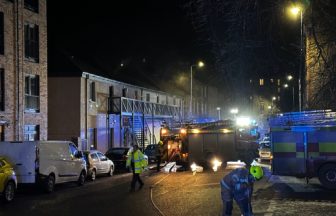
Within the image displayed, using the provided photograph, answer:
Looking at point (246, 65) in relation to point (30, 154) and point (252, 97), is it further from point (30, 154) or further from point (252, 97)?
point (252, 97)

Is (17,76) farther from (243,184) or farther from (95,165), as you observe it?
(243,184)

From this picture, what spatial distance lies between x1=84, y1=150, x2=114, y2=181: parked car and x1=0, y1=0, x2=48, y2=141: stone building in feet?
17.3

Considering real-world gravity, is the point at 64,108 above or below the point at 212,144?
above

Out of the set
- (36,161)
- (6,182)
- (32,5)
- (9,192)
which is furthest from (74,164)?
(32,5)

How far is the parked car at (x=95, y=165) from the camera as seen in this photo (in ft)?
81.0

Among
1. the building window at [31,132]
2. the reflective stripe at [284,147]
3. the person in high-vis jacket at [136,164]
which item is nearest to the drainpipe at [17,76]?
the building window at [31,132]

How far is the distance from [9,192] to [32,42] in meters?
16.0

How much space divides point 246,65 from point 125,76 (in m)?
39.3

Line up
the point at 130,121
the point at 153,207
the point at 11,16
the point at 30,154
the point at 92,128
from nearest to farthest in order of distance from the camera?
1. the point at 153,207
2. the point at 30,154
3. the point at 11,16
4. the point at 92,128
5. the point at 130,121

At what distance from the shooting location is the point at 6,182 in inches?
655

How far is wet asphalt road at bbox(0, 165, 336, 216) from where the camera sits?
47.7 feet

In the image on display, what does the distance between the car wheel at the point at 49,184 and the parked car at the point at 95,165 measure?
14.8 ft

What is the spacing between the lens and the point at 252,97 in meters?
109

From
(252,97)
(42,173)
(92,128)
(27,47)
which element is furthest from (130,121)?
(252,97)
